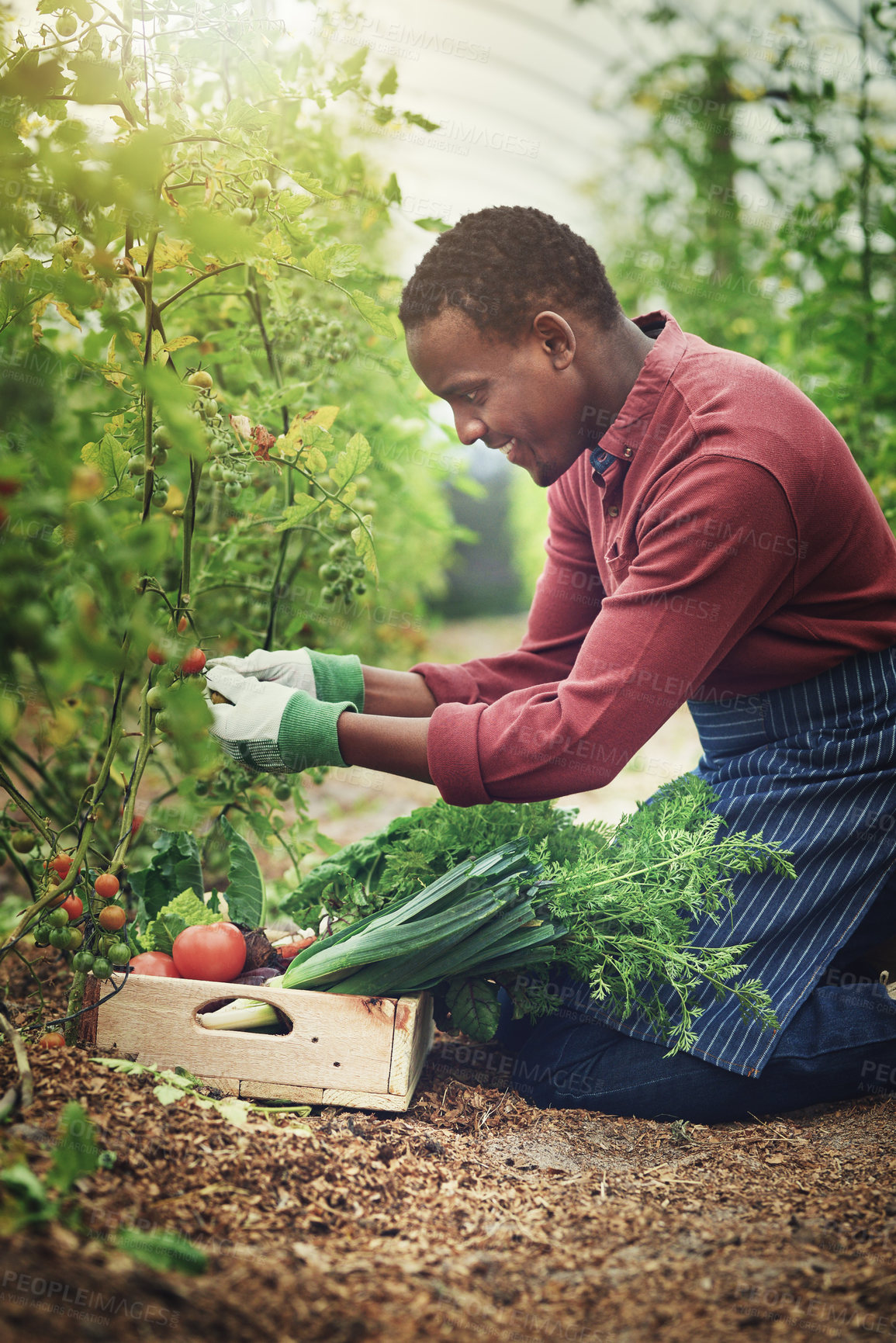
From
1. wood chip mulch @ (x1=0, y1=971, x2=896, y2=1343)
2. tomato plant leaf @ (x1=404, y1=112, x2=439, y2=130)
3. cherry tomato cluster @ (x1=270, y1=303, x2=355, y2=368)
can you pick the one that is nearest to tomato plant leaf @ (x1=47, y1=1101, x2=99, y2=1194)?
wood chip mulch @ (x1=0, y1=971, x2=896, y2=1343)

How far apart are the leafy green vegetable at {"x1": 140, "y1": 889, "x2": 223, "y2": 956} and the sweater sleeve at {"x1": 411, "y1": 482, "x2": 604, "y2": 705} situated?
87cm

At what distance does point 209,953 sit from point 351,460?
102 centimetres

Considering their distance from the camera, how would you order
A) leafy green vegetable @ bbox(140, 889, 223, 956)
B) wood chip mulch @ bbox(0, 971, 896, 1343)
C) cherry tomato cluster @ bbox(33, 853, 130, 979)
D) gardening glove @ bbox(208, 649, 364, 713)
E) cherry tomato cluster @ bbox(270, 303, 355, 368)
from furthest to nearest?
1. cherry tomato cluster @ bbox(270, 303, 355, 368)
2. gardening glove @ bbox(208, 649, 364, 713)
3. leafy green vegetable @ bbox(140, 889, 223, 956)
4. cherry tomato cluster @ bbox(33, 853, 130, 979)
5. wood chip mulch @ bbox(0, 971, 896, 1343)

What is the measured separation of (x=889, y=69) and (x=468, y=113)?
16.4ft

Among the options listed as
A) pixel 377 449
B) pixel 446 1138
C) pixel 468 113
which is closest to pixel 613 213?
pixel 468 113

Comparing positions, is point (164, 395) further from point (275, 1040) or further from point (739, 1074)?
point (739, 1074)

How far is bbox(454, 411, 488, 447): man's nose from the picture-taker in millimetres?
1950

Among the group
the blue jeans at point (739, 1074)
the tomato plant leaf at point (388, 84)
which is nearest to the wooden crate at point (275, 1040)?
the blue jeans at point (739, 1074)

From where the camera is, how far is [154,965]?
1.83 metres

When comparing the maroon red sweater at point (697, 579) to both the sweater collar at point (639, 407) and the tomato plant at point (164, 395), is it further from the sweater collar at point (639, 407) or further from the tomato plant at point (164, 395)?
the tomato plant at point (164, 395)

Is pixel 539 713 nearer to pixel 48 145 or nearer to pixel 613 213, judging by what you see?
pixel 48 145

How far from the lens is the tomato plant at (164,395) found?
3.69 ft

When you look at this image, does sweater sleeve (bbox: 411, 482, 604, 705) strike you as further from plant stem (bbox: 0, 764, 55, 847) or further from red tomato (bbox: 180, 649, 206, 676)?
plant stem (bbox: 0, 764, 55, 847)

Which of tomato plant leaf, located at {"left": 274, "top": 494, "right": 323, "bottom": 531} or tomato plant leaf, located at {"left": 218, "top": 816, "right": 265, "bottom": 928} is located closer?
tomato plant leaf, located at {"left": 274, "top": 494, "right": 323, "bottom": 531}
